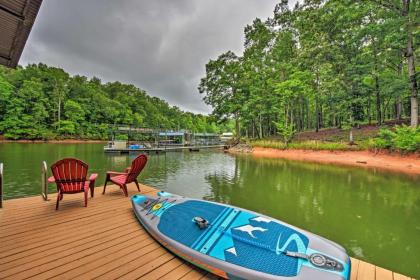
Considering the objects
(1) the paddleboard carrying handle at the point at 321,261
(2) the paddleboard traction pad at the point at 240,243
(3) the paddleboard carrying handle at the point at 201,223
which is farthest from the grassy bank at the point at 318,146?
(3) the paddleboard carrying handle at the point at 201,223

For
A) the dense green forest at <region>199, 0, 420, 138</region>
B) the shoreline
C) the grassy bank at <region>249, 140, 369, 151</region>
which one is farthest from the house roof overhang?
the grassy bank at <region>249, 140, 369, 151</region>

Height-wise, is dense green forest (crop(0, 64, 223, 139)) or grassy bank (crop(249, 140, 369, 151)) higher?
dense green forest (crop(0, 64, 223, 139))

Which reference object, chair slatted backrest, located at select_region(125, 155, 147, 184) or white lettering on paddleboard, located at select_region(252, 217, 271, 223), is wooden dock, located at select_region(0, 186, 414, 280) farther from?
chair slatted backrest, located at select_region(125, 155, 147, 184)

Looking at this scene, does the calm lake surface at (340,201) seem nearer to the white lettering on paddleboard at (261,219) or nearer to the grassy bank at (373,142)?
the white lettering on paddleboard at (261,219)

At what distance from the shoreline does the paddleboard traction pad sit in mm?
11362

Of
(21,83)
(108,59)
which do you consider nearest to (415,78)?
(108,59)

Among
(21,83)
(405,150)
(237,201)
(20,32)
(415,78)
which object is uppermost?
(21,83)

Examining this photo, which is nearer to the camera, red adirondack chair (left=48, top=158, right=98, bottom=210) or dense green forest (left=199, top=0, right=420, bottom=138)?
red adirondack chair (left=48, top=158, right=98, bottom=210)

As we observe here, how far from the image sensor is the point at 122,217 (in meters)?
3.06

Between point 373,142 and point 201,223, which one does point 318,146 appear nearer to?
point 373,142

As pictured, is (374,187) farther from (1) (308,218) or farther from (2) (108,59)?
(2) (108,59)

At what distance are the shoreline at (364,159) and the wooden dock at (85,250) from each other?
39.1 ft

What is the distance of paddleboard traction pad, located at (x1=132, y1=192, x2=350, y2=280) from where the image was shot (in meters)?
1.57

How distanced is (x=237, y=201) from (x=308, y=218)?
1.90 m
